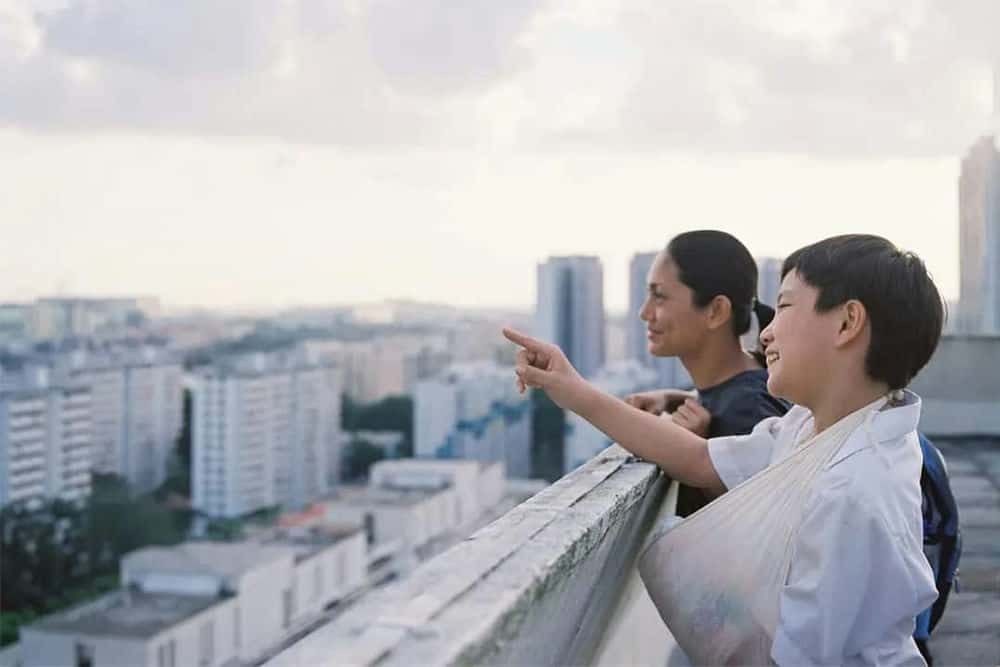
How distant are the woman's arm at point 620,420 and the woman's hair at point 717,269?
29cm

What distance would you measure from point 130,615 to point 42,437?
32.2 ft

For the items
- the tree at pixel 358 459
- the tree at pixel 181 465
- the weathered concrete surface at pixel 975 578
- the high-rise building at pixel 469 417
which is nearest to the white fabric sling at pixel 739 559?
the weathered concrete surface at pixel 975 578

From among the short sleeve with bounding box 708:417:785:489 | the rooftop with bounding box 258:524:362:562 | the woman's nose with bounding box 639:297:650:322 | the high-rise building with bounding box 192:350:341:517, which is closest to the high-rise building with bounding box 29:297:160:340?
the high-rise building with bounding box 192:350:341:517

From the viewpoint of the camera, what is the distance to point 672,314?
5.12ft

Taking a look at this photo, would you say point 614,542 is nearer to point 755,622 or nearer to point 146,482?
point 755,622

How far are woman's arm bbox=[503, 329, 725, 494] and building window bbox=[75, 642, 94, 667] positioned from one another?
22142mm

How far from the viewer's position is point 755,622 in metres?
1.02

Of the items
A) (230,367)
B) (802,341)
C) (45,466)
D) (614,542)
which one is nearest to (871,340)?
(802,341)

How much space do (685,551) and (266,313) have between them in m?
48.4

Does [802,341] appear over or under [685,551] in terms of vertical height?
over

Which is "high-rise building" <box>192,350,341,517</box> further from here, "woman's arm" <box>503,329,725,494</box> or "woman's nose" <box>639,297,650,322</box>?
"woman's arm" <box>503,329,725,494</box>

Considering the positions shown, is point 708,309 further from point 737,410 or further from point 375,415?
point 375,415

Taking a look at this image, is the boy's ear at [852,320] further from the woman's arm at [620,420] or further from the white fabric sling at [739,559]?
the woman's arm at [620,420]

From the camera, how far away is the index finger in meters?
1.27
